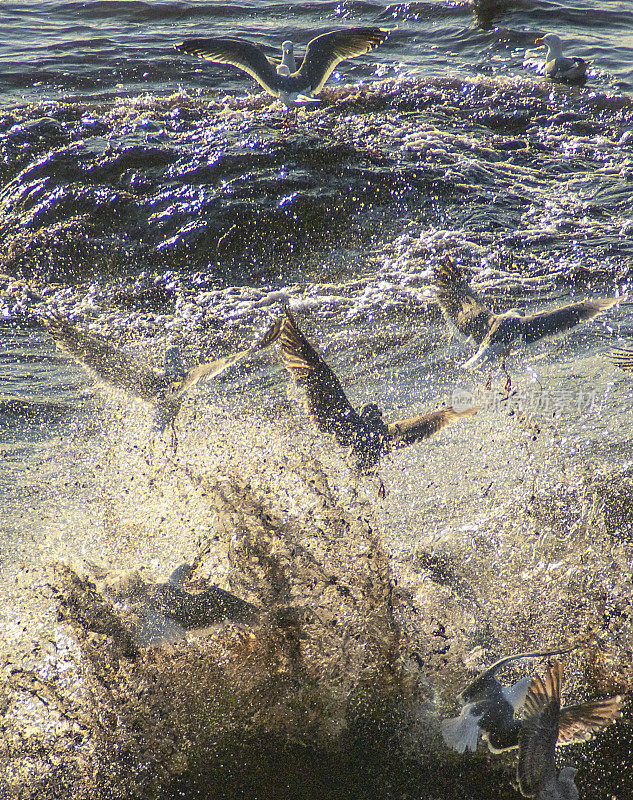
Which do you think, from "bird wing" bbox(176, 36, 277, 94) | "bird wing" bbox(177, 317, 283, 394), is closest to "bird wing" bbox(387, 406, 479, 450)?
"bird wing" bbox(177, 317, 283, 394)

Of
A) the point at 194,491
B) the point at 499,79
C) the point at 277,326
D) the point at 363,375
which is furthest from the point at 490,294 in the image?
the point at 499,79

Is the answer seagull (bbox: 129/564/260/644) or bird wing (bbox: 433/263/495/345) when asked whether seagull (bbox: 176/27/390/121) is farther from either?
seagull (bbox: 129/564/260/644)

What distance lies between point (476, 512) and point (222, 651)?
5.32 feet

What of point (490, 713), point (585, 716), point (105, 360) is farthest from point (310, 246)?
point (585, 716)

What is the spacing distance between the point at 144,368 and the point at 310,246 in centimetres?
196

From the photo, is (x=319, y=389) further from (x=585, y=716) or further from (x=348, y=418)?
(x=585, y=716)

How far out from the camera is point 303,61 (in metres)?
6.83

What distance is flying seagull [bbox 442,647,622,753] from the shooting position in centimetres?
248

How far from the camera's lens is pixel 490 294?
4.91m

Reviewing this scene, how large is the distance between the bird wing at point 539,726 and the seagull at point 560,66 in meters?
7.54

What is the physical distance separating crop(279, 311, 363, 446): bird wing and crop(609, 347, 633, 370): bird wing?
202cm

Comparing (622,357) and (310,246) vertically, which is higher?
(310,246)

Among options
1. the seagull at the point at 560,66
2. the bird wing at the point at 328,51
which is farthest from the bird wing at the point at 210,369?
the seagull at the point at 560,66

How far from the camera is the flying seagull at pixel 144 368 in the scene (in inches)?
159
